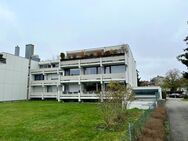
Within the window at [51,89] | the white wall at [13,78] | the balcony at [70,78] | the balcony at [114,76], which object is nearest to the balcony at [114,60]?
the balcony at [114,76]

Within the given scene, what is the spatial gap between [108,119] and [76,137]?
12.0 feet

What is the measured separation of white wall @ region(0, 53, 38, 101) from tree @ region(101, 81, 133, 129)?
3518 cm

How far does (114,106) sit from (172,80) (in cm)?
7915

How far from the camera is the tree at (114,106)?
1648 centimetres

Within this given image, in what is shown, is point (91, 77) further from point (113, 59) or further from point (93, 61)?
point (113, 59)

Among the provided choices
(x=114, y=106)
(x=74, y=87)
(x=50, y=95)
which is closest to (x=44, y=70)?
(x=50, y=95)

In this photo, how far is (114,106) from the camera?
16.7 m

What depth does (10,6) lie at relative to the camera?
2225cm

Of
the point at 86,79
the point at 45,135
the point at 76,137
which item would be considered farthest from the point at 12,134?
the point at 86,79

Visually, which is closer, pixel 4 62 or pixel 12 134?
pixel 12 134

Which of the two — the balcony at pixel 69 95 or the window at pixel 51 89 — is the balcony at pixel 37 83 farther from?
the balcony at pixel 69 95

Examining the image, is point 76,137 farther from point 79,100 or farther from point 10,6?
point 79,100

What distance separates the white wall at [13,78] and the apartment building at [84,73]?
2679mm

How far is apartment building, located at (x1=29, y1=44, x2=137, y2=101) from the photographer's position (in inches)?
1649
